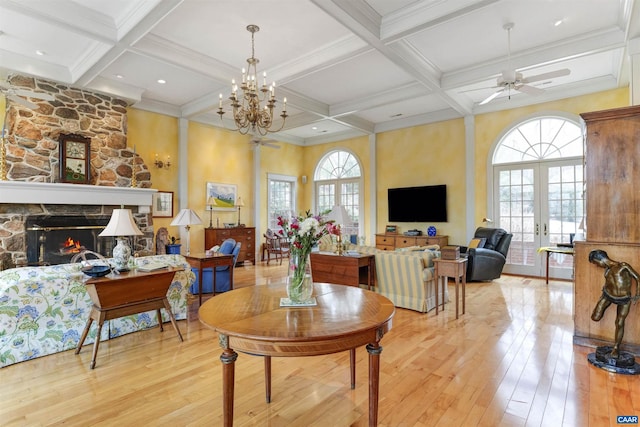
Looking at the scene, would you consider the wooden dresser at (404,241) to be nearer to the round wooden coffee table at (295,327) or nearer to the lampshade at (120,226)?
the lampshade at (120,226)

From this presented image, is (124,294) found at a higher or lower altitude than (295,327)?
lower

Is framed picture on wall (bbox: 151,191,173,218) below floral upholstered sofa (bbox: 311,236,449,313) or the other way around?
the other way around

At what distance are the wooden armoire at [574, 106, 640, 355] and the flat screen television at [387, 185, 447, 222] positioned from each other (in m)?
4.29

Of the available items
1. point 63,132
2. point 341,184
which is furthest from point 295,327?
point 341,184

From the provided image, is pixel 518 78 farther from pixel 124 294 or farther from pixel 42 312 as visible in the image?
pixel 42 312

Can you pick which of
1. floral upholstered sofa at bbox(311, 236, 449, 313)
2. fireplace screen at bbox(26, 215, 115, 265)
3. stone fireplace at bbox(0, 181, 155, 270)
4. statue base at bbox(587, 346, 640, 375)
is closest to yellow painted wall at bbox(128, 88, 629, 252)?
stone fireplace at bbox(0, 181, 155, 270)

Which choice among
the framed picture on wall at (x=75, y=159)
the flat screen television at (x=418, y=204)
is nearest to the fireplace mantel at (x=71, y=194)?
the framed picture on wall at (x=75, y=159)

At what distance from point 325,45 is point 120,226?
3.38m

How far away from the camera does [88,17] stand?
385cm

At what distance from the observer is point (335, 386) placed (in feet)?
7.97

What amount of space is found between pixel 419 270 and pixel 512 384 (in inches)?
71.4

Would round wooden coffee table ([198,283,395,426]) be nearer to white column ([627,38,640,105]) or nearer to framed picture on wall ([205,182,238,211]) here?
white column ([627,38,640,105])

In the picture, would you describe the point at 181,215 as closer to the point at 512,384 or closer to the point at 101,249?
the point at 101,249

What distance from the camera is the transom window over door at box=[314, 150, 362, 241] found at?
912cm
